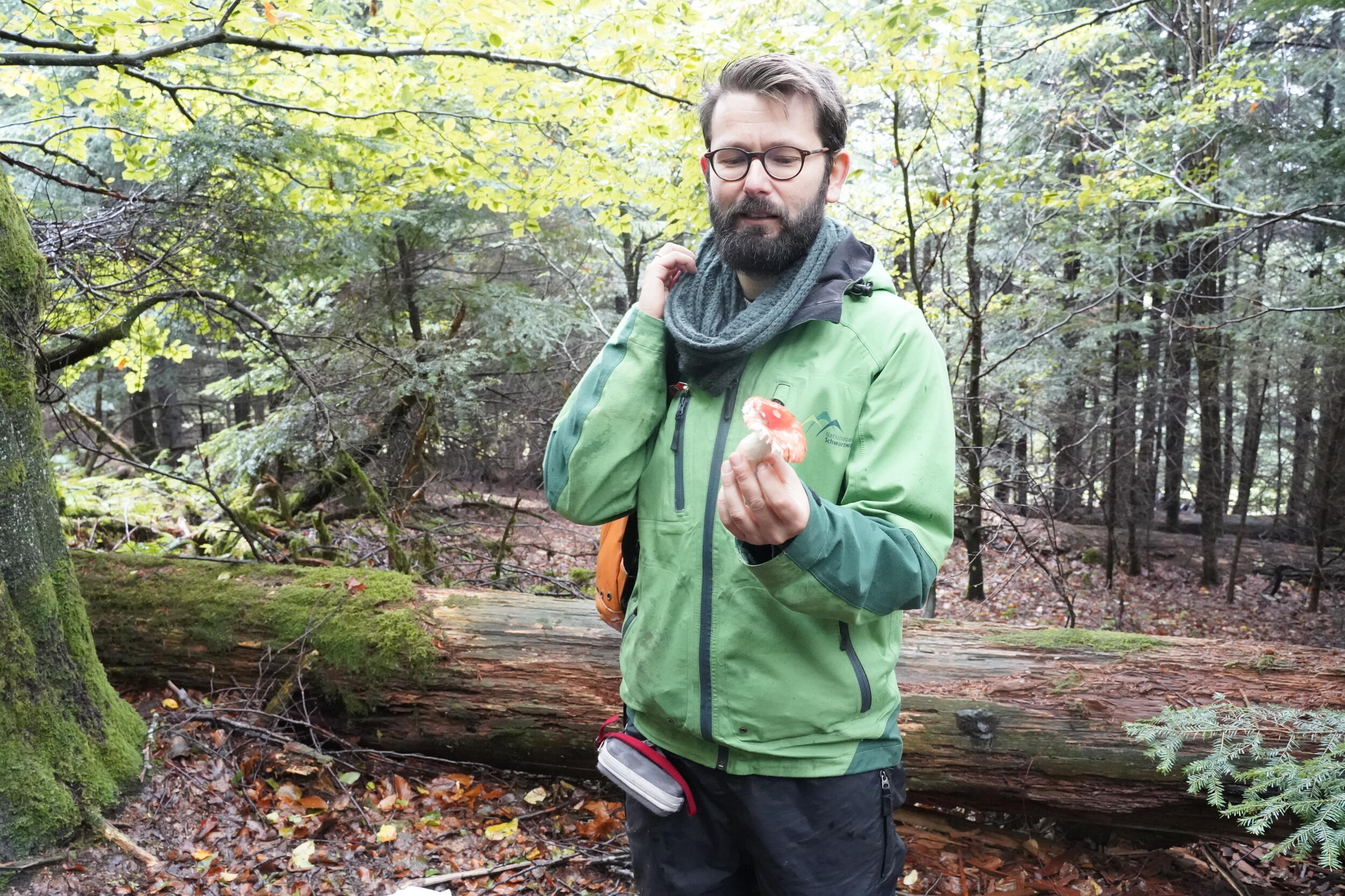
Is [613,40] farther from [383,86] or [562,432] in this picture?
[562,432]

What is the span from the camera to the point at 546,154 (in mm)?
7148

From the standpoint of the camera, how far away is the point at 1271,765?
233 centimetres

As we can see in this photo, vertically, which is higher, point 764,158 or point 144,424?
point 764,158

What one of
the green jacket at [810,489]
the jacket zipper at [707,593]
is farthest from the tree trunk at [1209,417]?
the jacket zipper at [707,593]

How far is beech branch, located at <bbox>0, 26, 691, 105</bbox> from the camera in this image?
3979 millimetres

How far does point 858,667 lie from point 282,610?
3.63 metres

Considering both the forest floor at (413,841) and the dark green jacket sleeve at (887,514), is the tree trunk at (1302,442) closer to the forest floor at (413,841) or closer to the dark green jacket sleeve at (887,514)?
the forest floor at (413,841)

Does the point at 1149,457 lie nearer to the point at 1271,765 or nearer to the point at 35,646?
the point at 1271,765

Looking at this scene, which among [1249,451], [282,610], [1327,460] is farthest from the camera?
[1249,451]

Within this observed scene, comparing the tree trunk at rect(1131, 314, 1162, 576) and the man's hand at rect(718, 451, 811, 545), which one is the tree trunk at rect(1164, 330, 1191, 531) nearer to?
the tree trunk at rect(1131, 314, 1162, 576)

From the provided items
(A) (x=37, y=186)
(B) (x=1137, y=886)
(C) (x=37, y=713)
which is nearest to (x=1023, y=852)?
(B) (x=1137, y=886)

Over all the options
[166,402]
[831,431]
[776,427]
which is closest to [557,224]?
[166,402]

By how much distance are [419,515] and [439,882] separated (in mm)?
4916

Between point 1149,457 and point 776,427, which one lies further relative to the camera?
point 1149,457
